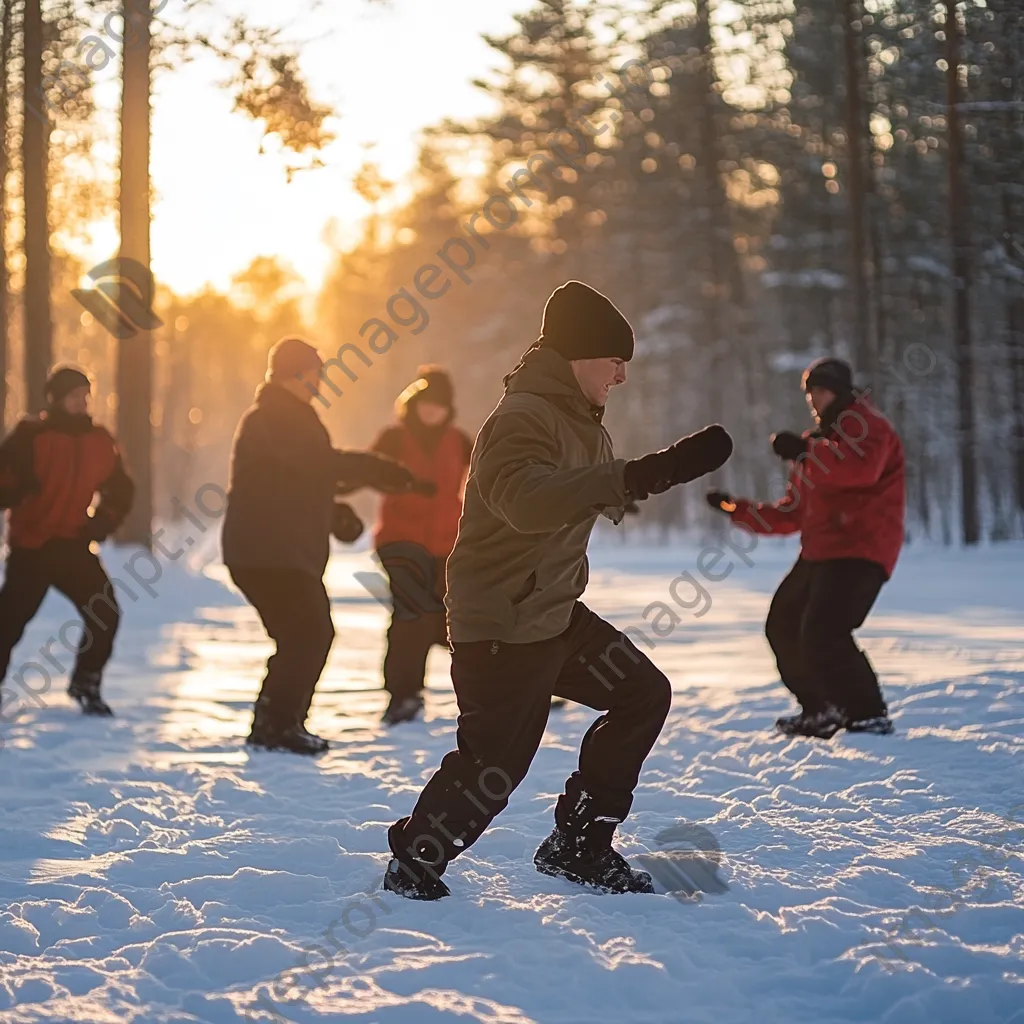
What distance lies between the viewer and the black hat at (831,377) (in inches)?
239

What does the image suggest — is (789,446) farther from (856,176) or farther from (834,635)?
(856,176)

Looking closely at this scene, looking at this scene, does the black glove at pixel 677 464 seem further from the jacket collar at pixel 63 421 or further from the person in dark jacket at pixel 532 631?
the jacket collar at pixel 63 421

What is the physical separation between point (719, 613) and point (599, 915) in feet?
33.2

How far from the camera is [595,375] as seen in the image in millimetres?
3605

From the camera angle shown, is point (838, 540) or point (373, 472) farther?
point (373, 472)

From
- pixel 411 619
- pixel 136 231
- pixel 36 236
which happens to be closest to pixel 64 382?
pixel 411 619

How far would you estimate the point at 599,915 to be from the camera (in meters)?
3.54

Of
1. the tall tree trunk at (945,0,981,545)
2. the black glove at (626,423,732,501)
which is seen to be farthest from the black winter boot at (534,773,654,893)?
the tall tree trunk at (945,0,981,545)

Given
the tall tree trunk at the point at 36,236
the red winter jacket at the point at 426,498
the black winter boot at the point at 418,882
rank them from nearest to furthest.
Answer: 1. the black winter boot at the point at 418,882
2. the red winter jacket at the point at 426,498
3. the tall tree trunk at the point at 36,236

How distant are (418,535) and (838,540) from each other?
2.47 meters

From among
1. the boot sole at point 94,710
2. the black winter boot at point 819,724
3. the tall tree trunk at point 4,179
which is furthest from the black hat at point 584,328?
the tall tree trunk at point 4,179

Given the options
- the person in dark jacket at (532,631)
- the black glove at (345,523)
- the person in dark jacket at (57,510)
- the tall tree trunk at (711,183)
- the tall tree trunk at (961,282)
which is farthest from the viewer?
the tall tree trunk at (711,183)

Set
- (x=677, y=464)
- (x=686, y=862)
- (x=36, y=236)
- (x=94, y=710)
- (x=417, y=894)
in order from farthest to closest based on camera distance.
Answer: (x=36, y=236), (x=94, y=710), (x=686, y=862), (x=417, y=894), (x=677, y=464)

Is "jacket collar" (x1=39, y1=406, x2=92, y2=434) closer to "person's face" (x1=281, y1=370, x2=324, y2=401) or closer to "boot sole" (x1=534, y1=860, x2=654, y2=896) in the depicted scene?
"person's face" (x1=281, y1=370, x2=324, y2=401)
